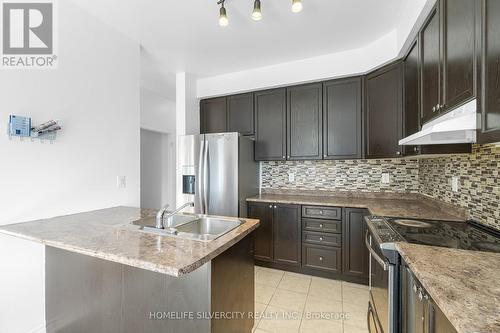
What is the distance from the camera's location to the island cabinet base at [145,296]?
1173 mm

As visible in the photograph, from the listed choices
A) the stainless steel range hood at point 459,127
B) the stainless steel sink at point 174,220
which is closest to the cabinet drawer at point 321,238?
the stainless steel sink at point 174,220

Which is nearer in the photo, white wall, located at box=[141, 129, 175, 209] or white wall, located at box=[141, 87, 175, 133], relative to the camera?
white wall, located at box=[141, 87, 175, 133]

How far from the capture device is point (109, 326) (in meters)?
1.37

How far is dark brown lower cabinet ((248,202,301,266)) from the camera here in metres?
2.78

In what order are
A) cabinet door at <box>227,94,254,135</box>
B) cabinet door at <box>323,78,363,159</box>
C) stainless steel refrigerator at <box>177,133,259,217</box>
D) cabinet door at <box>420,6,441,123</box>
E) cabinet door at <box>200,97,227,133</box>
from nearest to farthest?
cabinet door at <box>420,6,441,123</box> → cabinet door at <box>323,78,363,159</box> → stainless steel refrigerator at <box>177,133,259,217</box> → cabinet door at <box>227,94,254,135</box> → cabinet door at <box>200,97,227,133</box>

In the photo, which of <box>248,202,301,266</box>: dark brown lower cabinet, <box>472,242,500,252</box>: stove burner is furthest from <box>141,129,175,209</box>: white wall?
<box>472,242,500,252</box>: stove burner

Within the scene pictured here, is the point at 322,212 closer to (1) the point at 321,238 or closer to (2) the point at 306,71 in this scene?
(1) the point at 321,238

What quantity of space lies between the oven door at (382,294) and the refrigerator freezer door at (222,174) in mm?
1608

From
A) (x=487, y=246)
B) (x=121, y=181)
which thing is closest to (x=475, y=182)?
(x=487, y=246)

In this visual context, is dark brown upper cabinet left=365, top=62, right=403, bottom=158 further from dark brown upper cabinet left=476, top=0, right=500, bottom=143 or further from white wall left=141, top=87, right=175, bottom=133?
white wall left=141, top=87, right=175, bottom=133

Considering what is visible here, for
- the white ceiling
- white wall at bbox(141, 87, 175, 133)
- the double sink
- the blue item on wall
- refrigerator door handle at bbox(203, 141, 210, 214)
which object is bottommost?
the double sink

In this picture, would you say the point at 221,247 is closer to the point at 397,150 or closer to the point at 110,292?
the point at 110,292

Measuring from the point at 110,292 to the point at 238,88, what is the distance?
281cm

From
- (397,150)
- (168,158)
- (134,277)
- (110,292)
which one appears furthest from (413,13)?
(168,158)
